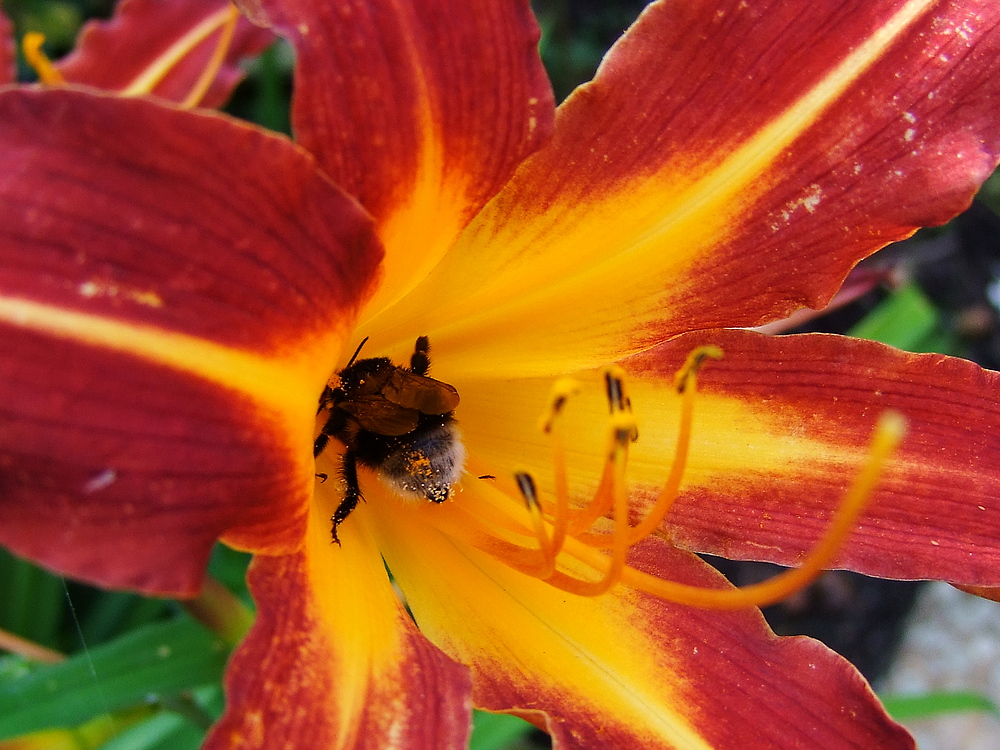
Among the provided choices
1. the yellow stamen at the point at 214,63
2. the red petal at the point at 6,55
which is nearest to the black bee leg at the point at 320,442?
the yellow stamen at the point at 214,63

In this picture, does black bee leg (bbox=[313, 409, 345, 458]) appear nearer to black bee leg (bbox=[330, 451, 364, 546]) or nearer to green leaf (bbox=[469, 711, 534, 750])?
black bee leg (bbox=[330, 451, 364, 546])

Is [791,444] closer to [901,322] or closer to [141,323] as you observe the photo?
[141,323]

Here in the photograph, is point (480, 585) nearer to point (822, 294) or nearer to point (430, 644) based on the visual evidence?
point (430, 644)

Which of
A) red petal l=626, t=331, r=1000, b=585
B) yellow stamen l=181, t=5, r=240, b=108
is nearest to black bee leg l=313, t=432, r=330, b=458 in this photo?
red petal l=626, t=331, r=1000, b=585

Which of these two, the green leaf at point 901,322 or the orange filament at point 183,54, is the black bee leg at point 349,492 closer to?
the orange filament at point 183,54

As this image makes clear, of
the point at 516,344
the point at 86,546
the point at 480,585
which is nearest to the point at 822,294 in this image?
the point at 516,344

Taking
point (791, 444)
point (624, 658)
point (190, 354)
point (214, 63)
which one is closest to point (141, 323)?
point (190, 354)
